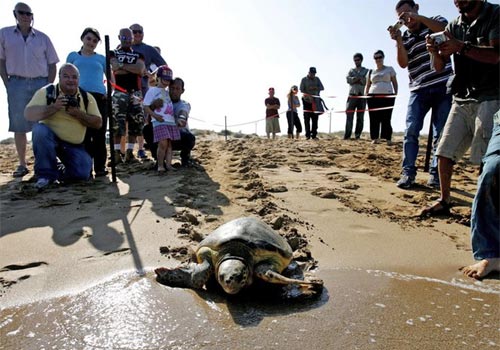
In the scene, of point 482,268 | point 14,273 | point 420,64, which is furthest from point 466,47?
point 14,273

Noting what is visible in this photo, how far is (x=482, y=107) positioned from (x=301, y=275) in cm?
190

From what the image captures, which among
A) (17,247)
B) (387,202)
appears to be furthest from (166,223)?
(387,202)

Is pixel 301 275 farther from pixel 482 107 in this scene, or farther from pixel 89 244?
pixel 482 107

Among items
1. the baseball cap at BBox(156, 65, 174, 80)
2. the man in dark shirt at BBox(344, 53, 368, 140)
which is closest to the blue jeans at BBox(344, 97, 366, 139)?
the man in dark shirt at BBox(344, 53, 368, 140)

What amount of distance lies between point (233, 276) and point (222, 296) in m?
0.20

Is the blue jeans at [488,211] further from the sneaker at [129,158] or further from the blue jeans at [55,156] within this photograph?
the sneaker at [129,158]

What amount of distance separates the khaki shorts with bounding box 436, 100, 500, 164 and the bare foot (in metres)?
0.92

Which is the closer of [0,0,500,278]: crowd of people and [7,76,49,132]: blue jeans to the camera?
[0,0,500,278]: crowd of people

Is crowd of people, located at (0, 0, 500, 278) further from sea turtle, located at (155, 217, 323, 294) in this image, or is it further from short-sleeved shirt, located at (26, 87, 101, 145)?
sea turtle, located at (155, 217, 323, 294)

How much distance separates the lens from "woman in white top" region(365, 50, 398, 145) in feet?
25.1

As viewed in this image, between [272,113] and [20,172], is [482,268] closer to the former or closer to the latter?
[20,172]

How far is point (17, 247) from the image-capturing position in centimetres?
262

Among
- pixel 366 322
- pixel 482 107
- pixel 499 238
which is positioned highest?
pixel 482 107

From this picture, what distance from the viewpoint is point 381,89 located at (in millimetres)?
7688
